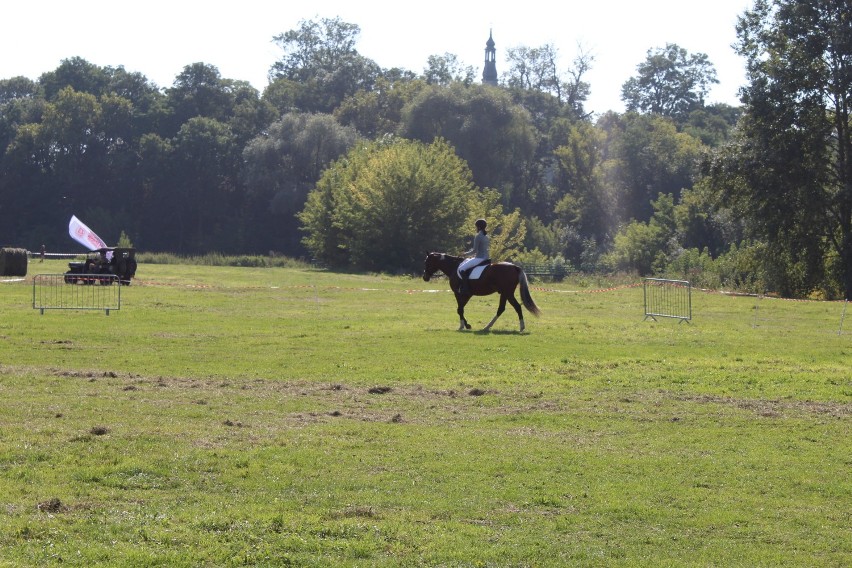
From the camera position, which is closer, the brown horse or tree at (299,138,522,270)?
the brown horse

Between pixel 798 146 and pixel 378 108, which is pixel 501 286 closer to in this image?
pixel 798 146

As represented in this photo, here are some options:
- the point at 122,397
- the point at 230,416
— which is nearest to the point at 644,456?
the point at 230,416

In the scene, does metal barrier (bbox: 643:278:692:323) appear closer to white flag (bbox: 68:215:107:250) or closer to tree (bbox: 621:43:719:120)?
white flag (bbox: 68:215:107:250)

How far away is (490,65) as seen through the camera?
170500 millimetres

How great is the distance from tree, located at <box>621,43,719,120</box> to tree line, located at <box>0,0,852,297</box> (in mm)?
277

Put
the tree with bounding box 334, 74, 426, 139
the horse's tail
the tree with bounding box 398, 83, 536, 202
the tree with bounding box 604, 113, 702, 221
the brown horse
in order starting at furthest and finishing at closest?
the tree with bounding box 334, 74, 426, 139
the tree with bounding box 604, 113, 702, 221
the tree with bounding box 398, 83, 536, 202
the brown horse
the horse's tail

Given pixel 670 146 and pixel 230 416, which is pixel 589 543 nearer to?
pixel 230 416

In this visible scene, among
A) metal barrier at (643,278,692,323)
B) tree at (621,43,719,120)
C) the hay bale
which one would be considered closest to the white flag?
the hay bale

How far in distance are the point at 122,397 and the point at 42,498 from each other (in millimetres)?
6004

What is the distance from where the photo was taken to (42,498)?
9555 mm

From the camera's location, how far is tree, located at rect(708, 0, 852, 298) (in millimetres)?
53125

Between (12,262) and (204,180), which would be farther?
(204,180)

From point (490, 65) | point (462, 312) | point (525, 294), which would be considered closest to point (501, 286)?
point (525, 294)

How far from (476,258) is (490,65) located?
14782cm
